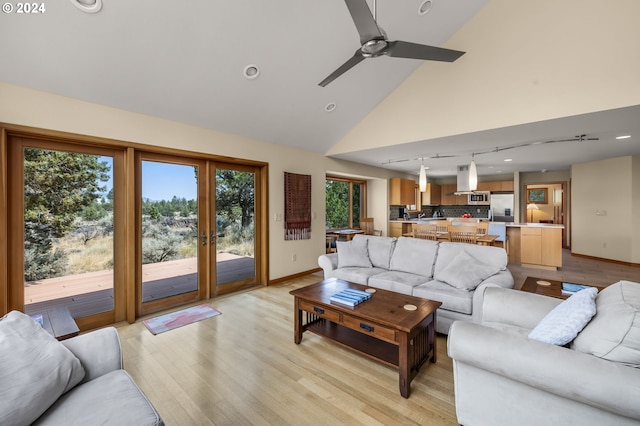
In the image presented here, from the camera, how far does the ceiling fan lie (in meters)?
1.76

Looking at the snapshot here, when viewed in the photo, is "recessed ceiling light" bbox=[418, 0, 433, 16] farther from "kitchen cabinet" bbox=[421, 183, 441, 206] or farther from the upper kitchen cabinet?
"kitchen cabinet" bbox=[421, 183, 441, 206]

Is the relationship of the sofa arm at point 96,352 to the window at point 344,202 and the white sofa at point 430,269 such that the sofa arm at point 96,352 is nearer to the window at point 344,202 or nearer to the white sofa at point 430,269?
the white sofa at point 430,269

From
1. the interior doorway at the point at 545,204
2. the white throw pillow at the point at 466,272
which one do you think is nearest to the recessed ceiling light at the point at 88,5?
the white throw pillow at the point at 466,272

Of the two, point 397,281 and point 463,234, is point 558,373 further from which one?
point 463,234

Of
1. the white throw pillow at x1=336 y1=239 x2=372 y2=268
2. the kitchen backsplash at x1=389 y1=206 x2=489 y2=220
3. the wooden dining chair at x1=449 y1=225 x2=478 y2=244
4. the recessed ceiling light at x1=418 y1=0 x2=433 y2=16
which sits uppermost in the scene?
the recessed ceiling light at x1=418 y1=0 x2=433 y2=16

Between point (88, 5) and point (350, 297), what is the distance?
10.4 ft

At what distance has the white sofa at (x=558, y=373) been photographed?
3.98ft

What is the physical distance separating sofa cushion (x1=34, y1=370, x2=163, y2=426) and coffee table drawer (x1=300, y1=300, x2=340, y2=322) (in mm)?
1460

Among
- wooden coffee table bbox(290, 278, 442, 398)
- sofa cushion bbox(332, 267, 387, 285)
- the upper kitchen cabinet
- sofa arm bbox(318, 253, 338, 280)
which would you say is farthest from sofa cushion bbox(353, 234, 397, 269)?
the upper kitchen cabinet

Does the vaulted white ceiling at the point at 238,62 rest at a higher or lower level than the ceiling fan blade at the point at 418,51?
higher

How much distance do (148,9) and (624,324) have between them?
3742mm

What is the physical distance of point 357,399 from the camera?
199 cm

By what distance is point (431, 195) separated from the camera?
9.72 meters

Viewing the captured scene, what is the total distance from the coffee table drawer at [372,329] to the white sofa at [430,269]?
1.05 meters
